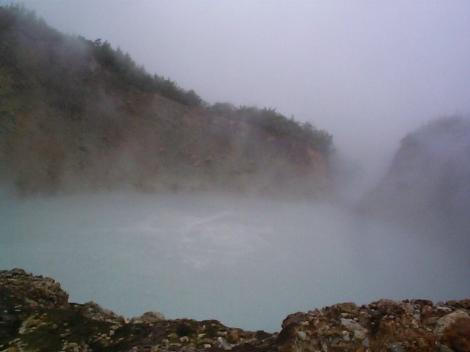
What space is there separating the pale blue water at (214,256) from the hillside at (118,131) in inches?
44.5

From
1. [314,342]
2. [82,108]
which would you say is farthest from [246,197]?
[314,342]

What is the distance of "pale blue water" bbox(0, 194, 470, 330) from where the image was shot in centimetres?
670

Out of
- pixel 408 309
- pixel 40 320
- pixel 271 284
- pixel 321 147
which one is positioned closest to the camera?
pixel 408 309

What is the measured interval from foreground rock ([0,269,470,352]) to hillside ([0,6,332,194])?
7577mm

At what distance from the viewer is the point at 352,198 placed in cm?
1498

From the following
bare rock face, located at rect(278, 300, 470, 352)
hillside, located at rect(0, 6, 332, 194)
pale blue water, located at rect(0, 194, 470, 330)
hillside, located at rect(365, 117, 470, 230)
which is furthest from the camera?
hillside, located at rect(365, 117, 470, 230)

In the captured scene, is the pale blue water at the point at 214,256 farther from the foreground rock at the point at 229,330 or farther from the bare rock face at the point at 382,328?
the bare rock face at the point at 382,328

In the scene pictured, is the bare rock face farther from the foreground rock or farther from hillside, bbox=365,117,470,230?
hillside, bbox=365,117,470,230

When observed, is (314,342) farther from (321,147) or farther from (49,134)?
(321,147)

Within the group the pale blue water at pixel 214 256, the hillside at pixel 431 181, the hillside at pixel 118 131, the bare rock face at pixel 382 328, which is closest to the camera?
the bare rock face at pixel 382 328

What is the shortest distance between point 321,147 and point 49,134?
10.6 meters

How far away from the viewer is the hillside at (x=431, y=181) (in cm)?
1206

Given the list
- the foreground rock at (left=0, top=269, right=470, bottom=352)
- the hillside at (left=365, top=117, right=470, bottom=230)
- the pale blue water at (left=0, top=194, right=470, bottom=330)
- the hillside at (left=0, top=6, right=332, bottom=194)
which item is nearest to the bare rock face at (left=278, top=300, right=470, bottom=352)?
the foreground rock at (left=0, top=269, right=470, bottom=352)

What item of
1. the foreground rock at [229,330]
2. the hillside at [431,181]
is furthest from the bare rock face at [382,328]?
the hillside at [431,181]
